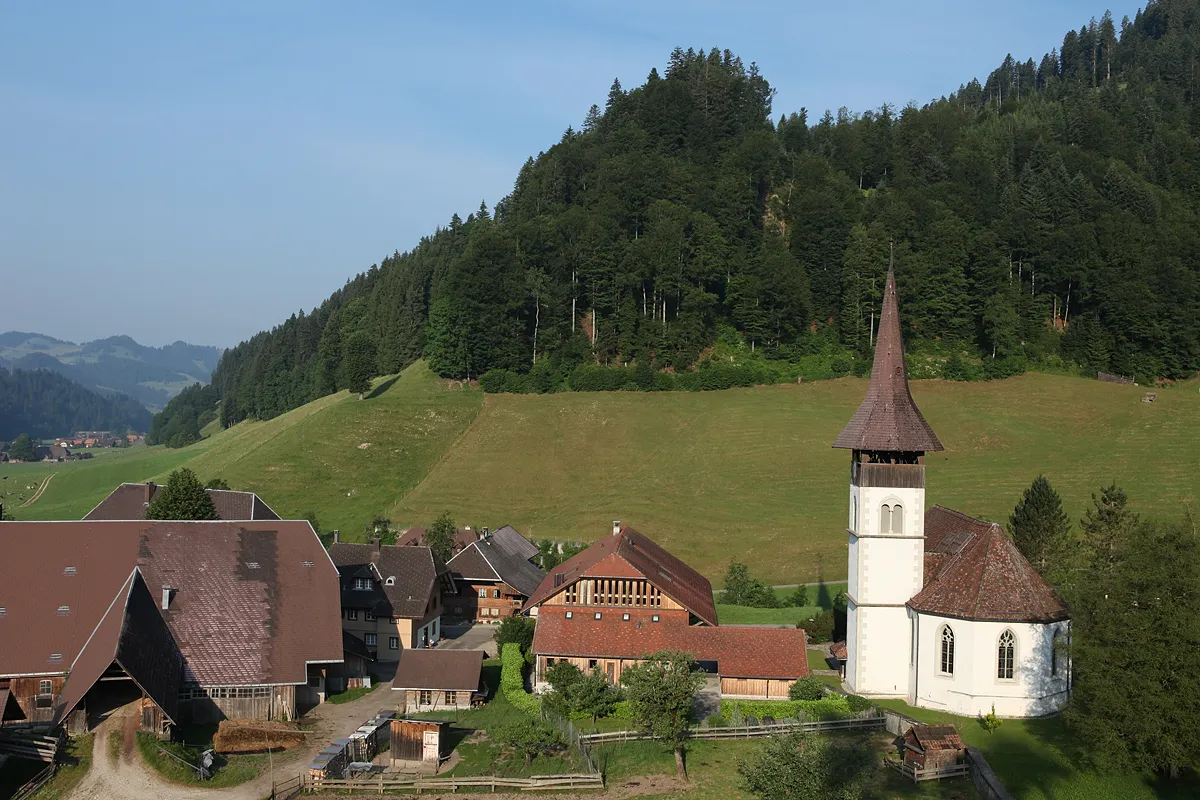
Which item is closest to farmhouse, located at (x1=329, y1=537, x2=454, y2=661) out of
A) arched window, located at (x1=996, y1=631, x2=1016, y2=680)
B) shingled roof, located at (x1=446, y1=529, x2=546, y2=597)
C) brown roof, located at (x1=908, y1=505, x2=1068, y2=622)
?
shingled roof, located at (x1=446, y1=529, x2=546, y2=597)

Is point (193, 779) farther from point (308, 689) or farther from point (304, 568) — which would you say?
point (304, 568)

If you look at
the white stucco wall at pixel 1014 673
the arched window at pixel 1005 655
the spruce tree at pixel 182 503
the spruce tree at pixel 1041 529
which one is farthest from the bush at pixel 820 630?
the spruce tree at pixel 182 503

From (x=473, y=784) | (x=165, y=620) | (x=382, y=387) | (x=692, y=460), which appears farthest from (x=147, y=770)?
(x=382, y=387)

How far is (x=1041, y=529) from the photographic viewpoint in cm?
5603

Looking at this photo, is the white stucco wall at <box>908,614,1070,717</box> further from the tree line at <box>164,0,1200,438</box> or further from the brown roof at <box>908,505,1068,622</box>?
the tree line at <box>164,0,1200,438</box>

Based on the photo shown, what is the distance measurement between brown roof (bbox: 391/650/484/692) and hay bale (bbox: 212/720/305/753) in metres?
4.81

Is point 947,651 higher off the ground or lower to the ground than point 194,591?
lower

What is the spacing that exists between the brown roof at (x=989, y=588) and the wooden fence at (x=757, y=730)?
17.2 feet

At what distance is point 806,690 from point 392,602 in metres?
21.5

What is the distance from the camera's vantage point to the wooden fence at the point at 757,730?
122ft

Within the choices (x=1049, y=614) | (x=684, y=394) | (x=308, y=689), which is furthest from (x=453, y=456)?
(x=1049, y=614)

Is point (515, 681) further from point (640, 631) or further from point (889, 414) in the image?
point (889, 414)

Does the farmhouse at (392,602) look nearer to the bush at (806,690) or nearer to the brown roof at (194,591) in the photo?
the brown roof at (194,591)

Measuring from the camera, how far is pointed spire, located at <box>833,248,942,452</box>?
4319 centimetres
